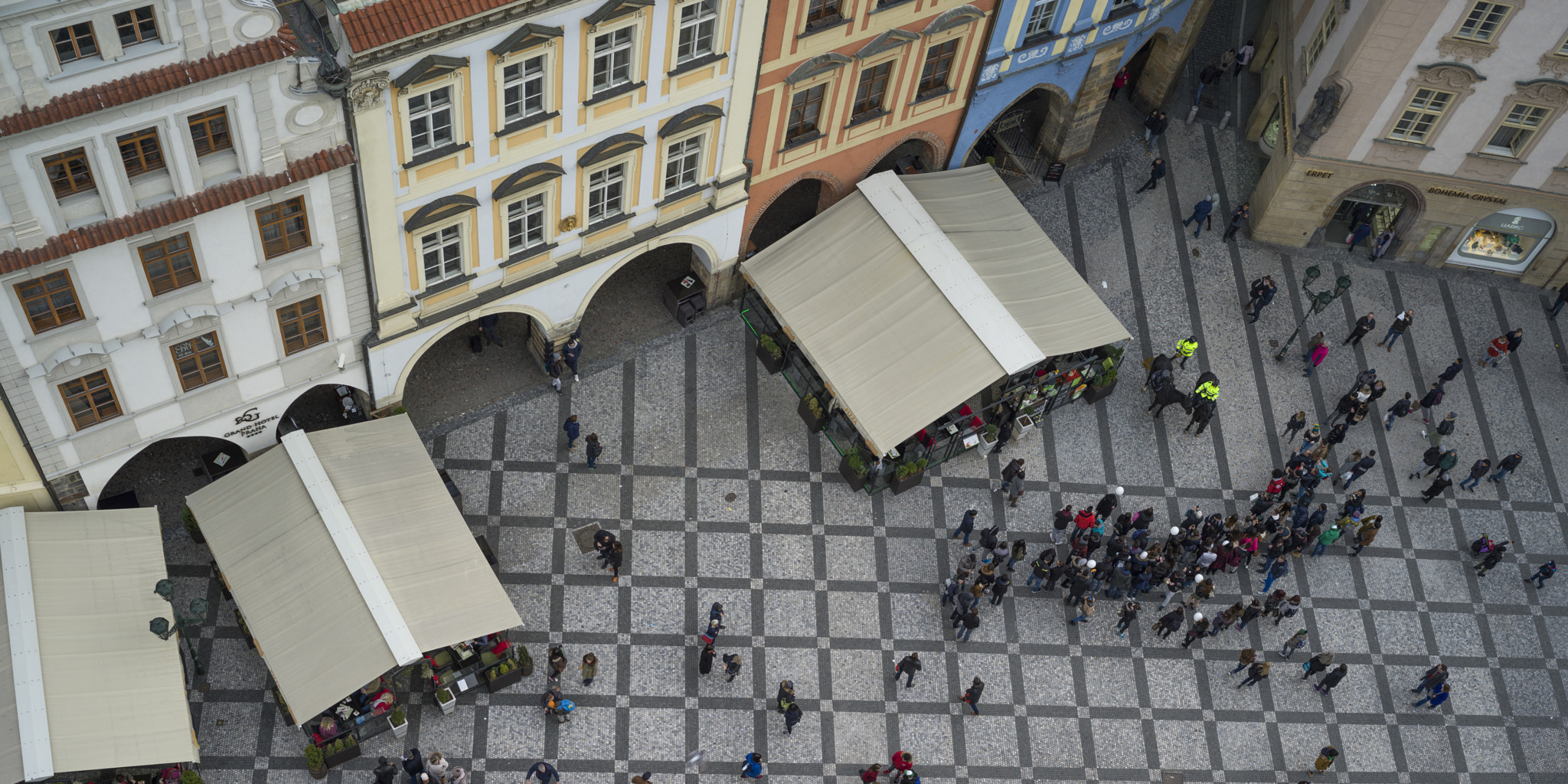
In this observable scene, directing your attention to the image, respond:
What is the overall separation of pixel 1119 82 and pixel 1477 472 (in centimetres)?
1711

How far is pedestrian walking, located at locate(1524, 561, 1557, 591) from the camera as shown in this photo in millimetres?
44375

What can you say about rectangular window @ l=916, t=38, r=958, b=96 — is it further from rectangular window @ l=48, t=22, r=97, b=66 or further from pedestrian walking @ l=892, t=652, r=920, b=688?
rectangular window @ l=48, t=22, r=97, b=66

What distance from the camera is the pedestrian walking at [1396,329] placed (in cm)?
4850

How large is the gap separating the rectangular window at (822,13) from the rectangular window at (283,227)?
525 inches

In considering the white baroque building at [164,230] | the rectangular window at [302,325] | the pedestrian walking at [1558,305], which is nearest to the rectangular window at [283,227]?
the white baroque building at [164,230]

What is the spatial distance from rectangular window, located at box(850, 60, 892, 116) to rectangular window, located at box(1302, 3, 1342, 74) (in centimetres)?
1438

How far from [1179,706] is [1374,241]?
60.4 feet

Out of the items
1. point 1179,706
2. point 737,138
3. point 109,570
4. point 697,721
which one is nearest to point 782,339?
point 737,138

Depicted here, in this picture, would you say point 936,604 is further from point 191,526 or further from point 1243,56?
point 1243,56

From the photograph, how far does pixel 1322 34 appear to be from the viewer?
48.7 meters

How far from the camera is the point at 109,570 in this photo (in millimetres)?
36750

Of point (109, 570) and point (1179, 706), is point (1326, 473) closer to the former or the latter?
point (1179, 706)

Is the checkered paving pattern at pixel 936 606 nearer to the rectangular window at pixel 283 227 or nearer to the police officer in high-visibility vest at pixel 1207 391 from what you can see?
the police officer in high-visibility vest at pixel 1207 391

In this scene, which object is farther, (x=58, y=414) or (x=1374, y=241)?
(x=1374, y=241)
